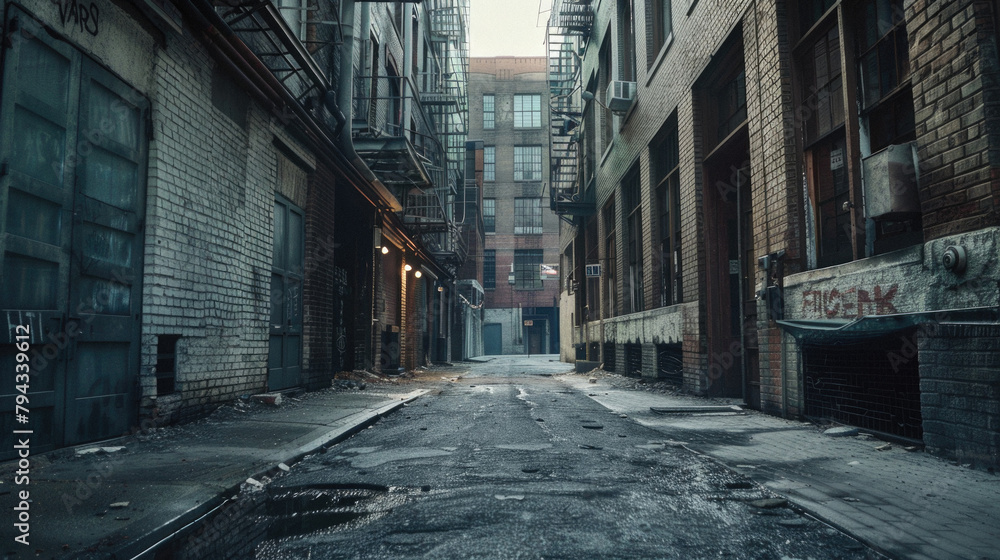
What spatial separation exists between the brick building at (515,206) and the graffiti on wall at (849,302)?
39.5m

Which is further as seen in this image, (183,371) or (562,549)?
(183,371)

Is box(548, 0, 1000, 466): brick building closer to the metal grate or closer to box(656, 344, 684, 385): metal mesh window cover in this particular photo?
box(656, 344, 684, 385): metal mesh window cover

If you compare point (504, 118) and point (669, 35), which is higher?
point (504, 118)

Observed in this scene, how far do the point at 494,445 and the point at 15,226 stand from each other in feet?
12.7

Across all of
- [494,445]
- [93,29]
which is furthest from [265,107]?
[494,445]

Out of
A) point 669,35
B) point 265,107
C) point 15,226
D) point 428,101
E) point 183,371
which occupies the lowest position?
point 183,371

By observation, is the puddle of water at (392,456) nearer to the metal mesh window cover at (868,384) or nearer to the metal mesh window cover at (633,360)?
the metal mesh window cover at (868,384)

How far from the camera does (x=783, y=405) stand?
7297mm

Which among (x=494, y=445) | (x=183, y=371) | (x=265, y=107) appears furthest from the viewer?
(x=265, y=107)

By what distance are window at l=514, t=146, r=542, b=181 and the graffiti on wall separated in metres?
42.8

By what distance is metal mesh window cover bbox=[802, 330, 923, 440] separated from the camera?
5172 millimetres

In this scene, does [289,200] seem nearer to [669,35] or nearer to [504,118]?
[669,35]

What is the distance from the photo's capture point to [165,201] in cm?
620

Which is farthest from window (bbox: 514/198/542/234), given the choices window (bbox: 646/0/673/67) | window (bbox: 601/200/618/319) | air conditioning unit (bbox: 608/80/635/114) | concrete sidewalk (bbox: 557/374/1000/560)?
concrete sidewalk (bbox: 557/374/1000/560)
